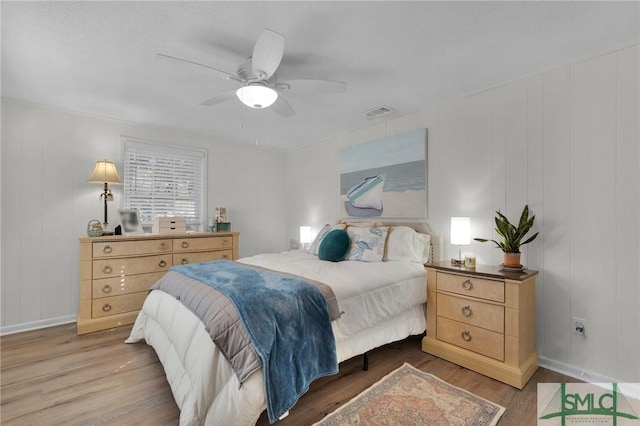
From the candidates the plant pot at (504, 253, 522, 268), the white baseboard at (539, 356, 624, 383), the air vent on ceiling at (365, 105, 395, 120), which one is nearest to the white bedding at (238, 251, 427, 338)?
the plant pot at (504, 253, 522, 268)

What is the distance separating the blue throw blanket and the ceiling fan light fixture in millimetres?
1268

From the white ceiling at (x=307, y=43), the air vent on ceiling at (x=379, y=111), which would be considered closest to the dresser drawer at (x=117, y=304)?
the white ceiling at (x=307, y=43)

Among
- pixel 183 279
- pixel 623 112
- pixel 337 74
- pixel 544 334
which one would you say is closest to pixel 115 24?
pixel 337 74

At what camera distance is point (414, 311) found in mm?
2615

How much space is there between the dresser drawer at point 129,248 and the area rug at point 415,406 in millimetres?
2709

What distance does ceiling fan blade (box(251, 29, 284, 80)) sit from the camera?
62.7 inches

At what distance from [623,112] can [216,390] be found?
10.3 feet

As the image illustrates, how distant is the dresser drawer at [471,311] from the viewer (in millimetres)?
2166

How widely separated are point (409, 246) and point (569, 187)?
1.36 metres

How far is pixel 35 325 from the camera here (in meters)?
3.12

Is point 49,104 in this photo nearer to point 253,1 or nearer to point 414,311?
point 253,1

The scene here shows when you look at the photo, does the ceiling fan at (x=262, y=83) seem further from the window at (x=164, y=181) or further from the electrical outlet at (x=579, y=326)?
the electrical outlet at (x=579, y=326)

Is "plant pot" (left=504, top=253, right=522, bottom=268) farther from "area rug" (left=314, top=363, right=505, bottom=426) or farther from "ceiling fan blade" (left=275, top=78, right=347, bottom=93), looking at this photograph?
"ceiling fan blade" (left=275, top=78, right=347, bottom=93)

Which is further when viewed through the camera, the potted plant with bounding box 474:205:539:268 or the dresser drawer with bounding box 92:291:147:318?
the dresser drawer with bounding box 92:291:147:318
